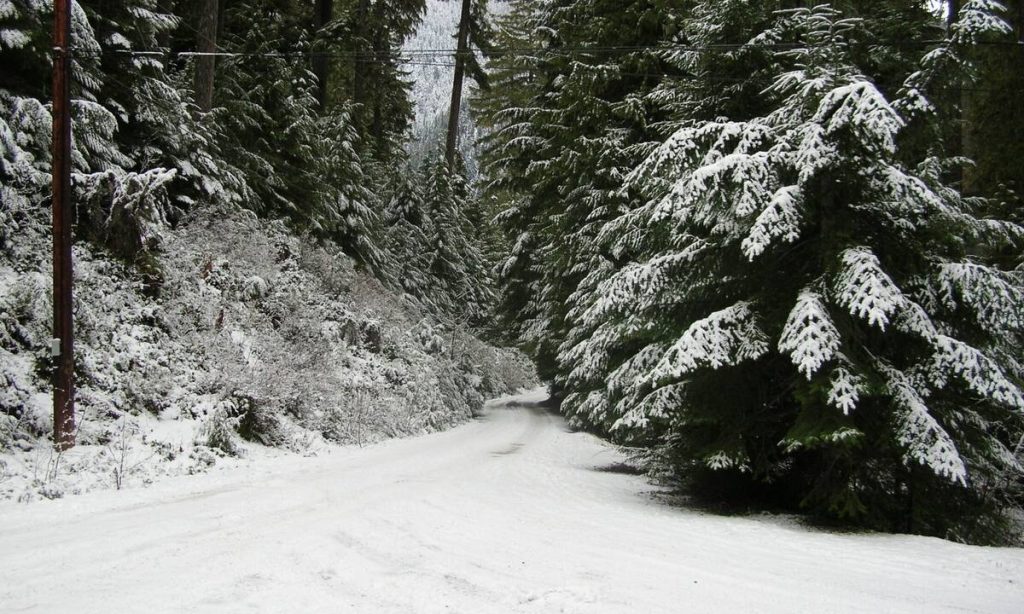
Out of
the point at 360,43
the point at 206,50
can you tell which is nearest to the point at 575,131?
the point at 206,50

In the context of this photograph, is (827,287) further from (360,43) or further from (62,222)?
(360,43)

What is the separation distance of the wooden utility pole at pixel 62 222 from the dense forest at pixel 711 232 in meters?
0.64

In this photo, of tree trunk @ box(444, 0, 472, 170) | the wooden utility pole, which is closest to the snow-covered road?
the wooden utility pole

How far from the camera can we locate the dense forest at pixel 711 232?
669cm

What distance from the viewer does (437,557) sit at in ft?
15.7

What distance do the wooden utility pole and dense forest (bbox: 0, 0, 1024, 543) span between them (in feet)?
2.10

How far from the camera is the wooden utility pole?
7.59 m

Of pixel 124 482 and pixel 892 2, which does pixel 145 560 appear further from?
pixel 892 2

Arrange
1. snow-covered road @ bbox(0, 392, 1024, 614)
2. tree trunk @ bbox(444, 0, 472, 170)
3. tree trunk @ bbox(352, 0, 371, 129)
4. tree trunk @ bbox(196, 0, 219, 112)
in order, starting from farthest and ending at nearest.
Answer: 1. tree trunk @ bbox(444, 0, 472, 170)
2. tree trunk @ bbox(352, 0, 371, 129)
3. tree trunk @ bbox(196, 0, 219, 112)
4. snow-covered road @ bbox(0, 392, 1024, 614)

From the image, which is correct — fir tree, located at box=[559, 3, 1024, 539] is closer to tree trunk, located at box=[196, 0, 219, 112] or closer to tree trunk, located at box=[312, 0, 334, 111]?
tree trunk, located at box=[196, 0, 219, 112]

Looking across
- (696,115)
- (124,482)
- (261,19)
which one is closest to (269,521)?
(124,482)

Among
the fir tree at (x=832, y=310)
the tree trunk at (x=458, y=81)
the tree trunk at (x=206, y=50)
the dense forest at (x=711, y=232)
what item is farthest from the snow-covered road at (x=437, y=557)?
the tree trunk at (x=458, y=81)

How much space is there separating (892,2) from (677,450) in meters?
8.94

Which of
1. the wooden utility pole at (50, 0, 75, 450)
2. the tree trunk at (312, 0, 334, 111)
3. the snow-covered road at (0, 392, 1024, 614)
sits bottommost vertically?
the snow-covered road at (0, 392, 1024, 614)
